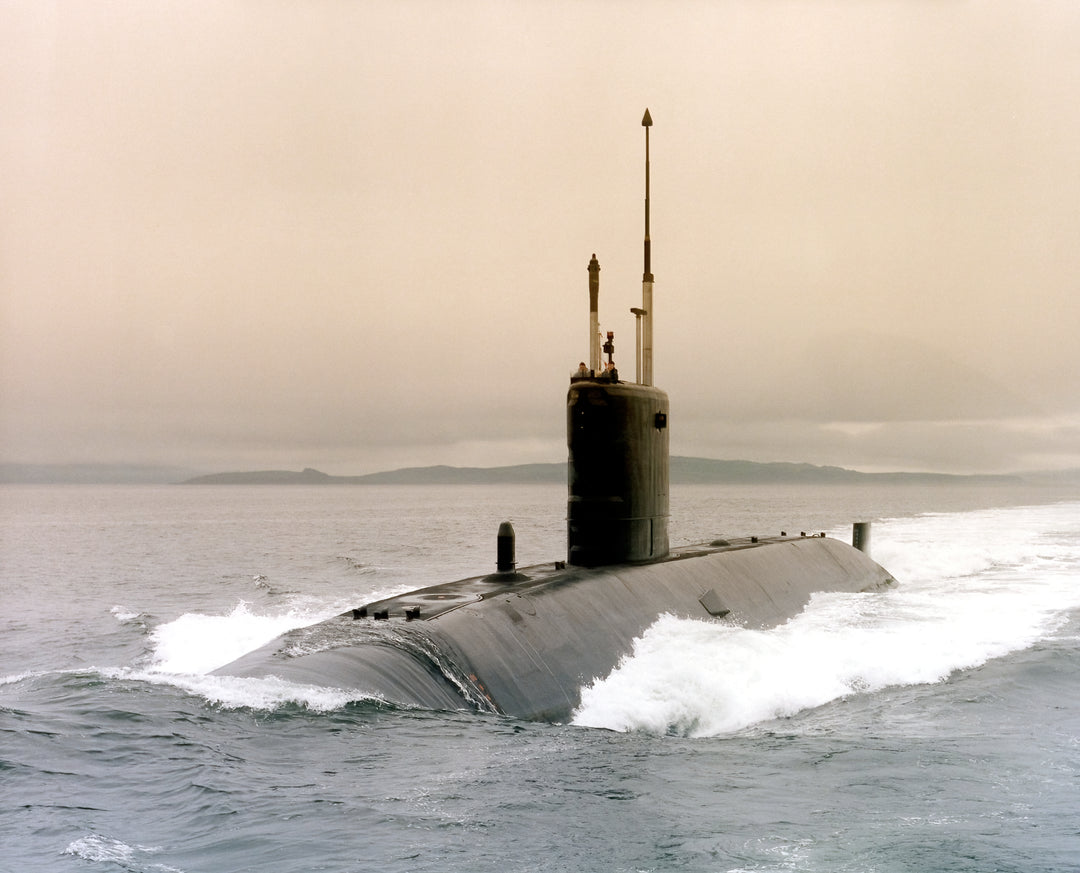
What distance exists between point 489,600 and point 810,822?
6257mm

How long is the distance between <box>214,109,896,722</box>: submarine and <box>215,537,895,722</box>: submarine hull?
0.07 feet

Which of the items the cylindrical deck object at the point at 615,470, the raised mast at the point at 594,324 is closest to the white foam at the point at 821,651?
the cylindrical deck object at the point at 615,470

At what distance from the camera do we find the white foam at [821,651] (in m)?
11.6

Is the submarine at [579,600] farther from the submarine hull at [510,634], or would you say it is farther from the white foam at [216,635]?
the white foam at [216,635]

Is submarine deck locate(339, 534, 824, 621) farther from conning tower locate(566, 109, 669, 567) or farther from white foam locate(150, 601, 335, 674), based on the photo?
white foam locate(150, 601, 335, 674)

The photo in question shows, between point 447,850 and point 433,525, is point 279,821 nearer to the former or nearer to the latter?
point 447,850

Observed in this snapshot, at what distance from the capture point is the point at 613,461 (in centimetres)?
1587

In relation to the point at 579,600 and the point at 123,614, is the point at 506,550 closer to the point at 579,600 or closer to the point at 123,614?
the point at 579,600

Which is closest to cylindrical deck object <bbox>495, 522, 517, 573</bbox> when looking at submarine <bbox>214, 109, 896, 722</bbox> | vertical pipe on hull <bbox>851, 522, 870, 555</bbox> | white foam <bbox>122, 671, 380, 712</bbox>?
submarine <bbox>214, 109, 896, 722</bbox>

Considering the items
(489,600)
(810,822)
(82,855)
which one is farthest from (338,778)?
(489,600)

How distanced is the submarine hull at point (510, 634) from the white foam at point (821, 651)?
0.37 meters

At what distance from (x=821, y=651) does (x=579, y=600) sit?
4006mm

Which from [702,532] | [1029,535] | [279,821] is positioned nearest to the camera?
[279,821]

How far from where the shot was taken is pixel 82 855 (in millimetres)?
6207
